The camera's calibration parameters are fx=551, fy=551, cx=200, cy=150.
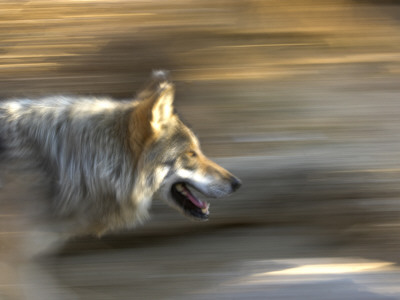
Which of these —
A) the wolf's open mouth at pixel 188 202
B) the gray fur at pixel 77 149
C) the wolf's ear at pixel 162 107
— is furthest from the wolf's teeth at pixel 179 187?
the wolf's ear at pixel 162 107

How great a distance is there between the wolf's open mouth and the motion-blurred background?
555 mm

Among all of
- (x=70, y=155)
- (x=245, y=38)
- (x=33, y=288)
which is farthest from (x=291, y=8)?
(x=33, y=288)

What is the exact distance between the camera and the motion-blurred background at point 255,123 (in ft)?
14.6

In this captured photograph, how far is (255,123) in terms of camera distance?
6.02 meters

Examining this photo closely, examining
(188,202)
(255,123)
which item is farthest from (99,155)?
(255,123)

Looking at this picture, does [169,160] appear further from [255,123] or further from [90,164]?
[255,123]

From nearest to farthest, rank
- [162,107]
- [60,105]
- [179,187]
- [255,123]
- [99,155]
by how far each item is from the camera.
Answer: [162,107] → [99,155] → [60,105] → [179,187] → [255,123]

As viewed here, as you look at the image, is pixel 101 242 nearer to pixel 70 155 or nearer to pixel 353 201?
pixel 70 155

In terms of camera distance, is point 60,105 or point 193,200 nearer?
point 60,105

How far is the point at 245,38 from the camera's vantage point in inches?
281

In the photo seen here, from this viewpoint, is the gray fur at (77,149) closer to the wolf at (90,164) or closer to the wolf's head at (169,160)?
the wolf at (90,164)

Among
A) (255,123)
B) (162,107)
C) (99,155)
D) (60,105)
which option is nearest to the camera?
(162,107)

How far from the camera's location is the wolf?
375 cm

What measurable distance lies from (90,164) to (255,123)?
2.53m
